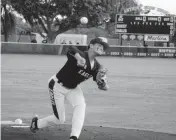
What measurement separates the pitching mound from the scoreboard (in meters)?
35.6

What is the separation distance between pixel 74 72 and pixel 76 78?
11 cm

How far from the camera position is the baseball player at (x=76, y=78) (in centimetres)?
625

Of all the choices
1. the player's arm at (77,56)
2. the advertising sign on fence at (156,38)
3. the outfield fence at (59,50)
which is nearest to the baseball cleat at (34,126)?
the player's arm at (77,56)

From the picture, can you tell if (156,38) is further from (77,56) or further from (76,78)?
(77,56)

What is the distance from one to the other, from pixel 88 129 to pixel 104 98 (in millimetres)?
4881

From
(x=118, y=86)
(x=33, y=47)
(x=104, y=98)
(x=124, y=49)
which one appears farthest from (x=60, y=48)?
(x=104, y=98)

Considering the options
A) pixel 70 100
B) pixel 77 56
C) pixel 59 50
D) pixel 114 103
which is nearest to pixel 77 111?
pixel 70 100

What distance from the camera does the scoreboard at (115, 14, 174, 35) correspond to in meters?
43.0

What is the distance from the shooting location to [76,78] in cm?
643

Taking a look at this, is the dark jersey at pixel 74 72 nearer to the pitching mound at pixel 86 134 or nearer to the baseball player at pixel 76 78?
the baseball player at pixel 76 78

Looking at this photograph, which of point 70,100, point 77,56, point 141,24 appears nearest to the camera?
point 77,56

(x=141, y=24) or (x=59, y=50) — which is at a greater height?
(x=141, y=24)

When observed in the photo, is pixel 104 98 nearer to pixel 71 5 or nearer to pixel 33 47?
pixel 33 47

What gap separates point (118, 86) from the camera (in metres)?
15.9
